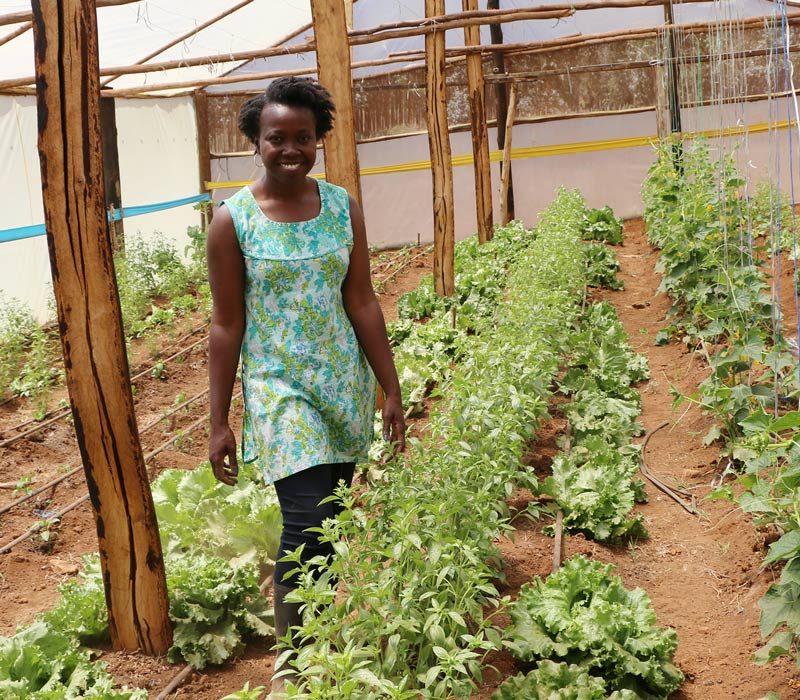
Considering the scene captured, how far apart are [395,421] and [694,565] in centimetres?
189

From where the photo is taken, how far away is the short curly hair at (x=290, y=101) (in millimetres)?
3293

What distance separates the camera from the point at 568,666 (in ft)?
11.6

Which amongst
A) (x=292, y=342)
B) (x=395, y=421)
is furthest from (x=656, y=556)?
(x=292, y=342)

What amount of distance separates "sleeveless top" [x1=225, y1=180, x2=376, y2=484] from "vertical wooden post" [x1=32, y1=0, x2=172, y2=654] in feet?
1.86

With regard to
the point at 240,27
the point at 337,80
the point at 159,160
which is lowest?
the point at 337,80

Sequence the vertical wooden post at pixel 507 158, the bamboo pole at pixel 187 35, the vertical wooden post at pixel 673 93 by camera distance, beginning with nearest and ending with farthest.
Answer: the bamboo pole at pixel 187 35, the vertical wooden post at pixel 673 93, the vertical wooden post at pixel 507 158

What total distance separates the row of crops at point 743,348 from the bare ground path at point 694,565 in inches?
4.9

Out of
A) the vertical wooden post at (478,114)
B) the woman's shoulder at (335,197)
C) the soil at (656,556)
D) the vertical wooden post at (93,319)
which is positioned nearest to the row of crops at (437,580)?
the soil at (656,556)

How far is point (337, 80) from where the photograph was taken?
19.8ft

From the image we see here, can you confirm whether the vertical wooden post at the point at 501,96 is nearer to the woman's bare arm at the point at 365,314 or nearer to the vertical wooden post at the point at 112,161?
the vertical wooden post at the point at 112,161

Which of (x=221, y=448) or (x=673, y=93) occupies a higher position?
(x=673, y=93)

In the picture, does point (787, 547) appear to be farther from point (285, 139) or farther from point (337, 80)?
point (337, 80)

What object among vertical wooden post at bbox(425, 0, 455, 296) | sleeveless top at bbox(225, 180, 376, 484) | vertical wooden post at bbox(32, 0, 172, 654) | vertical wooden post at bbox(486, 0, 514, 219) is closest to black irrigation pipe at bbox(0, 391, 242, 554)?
vertical wooden post at bbox(32, 0, 172, 654)

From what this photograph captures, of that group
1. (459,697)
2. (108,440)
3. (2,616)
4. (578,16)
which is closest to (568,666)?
(459,697)
